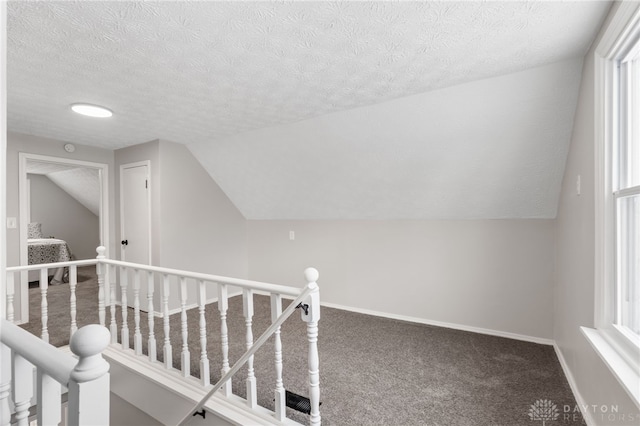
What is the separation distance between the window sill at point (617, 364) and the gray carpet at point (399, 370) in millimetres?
699

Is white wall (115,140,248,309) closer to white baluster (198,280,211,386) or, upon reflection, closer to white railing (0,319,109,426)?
white baluster (198,280,211,386)

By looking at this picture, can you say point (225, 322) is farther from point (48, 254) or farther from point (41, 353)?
point (48, 254)

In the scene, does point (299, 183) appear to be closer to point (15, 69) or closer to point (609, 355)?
point (15, 69)

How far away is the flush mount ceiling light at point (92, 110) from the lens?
2.57 m

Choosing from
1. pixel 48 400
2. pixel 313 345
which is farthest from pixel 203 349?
pixel 48 400

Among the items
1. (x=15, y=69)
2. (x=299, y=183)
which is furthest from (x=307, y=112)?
(x=15, y=69)

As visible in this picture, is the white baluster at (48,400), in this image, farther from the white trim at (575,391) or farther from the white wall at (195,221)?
the white wall at (195,221)

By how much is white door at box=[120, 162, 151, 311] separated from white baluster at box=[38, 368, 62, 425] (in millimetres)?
3220

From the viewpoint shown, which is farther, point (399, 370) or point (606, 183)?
point (399, 370)

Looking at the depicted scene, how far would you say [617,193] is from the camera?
4.68 feet

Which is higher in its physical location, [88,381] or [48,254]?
[88,381]

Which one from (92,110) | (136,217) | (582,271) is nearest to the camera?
(582,271)

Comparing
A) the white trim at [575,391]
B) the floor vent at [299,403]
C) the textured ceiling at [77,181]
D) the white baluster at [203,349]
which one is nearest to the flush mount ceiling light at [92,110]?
the white baluster at [203,349]

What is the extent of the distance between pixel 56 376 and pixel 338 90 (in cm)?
223
